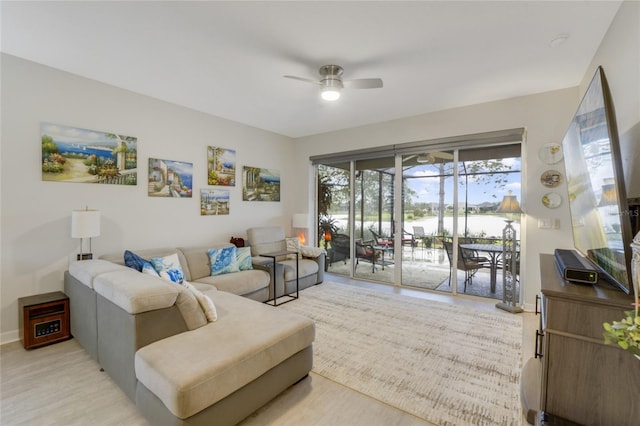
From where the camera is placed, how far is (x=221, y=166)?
15.2ft

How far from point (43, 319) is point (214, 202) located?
2.40m

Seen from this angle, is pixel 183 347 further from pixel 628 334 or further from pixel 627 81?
pixel 627 81

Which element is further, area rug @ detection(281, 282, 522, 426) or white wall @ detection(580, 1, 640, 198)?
area rug @ detection(281, 282, 522, 426)

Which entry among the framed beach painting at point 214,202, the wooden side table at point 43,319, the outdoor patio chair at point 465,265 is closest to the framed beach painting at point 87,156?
the framed beach painting at point 214,202

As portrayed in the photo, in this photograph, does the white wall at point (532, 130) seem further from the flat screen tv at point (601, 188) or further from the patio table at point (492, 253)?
the flat screen tv at point (601, 188)

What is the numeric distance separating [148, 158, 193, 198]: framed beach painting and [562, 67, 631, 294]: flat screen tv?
173 inches

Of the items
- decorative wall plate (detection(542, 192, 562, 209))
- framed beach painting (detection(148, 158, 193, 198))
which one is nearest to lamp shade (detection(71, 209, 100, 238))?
framed beach painting (detection(148, 158, 193, 198))

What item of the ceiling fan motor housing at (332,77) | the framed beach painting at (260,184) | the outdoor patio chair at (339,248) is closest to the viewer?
the ceiling fan motor housing at (332,77)

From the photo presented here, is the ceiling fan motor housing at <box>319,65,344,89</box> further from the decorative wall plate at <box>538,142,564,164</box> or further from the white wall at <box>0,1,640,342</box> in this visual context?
the decorative wall plate at <box>538,142,564,164</box>

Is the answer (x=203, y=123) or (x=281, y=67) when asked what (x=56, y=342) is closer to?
(x=203, y=123)

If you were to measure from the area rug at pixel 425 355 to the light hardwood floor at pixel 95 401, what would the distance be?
150 millimetres

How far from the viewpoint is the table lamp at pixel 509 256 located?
3.56 metres

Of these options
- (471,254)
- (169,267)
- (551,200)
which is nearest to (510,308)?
(471,254)

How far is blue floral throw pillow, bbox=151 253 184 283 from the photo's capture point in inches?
118
